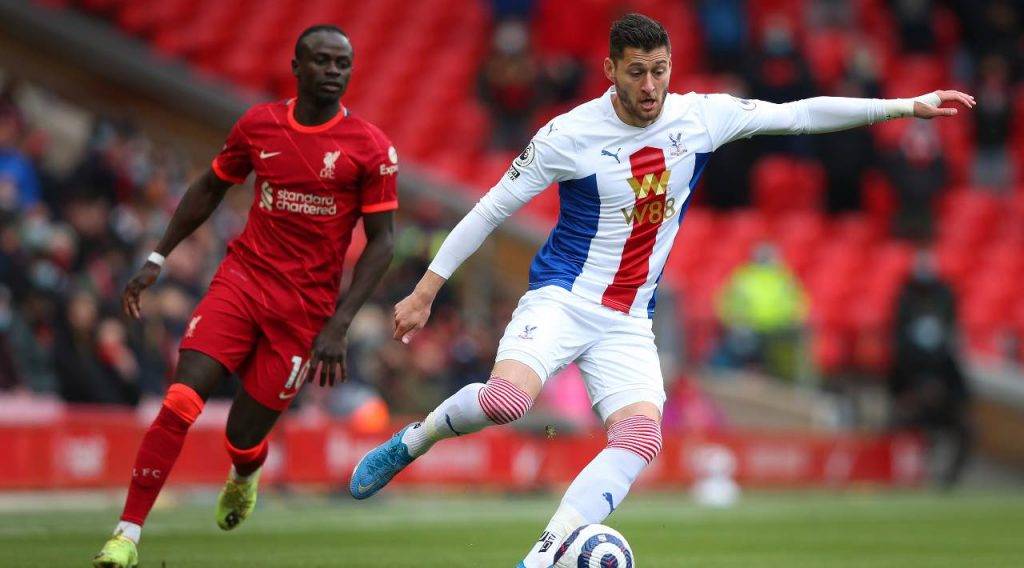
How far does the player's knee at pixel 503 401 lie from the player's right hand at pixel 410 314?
424mm

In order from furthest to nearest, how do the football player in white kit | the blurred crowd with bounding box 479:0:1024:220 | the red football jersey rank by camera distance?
the blurred crowd with bounding box 479:0:1024:220 < the red football jersey < the football player in white kit

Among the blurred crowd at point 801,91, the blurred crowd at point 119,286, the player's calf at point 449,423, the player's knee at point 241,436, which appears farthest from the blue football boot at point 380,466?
the blurred crowd at point 801,91

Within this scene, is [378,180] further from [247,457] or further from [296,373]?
[247,457]

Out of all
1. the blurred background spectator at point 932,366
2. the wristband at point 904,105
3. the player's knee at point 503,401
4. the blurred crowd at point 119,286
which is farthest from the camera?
the blurred background spectator at point 932,366

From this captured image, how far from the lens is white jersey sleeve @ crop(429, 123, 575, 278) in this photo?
7926mm

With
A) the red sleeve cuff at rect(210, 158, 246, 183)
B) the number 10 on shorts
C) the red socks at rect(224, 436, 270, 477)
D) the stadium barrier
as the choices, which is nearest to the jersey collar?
the red sleeve cuff at rect(210, 158, 246, 183)

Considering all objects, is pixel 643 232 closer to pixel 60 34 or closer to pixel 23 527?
pixel 23 527

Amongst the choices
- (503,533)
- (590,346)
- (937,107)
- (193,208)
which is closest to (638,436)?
(590,346)

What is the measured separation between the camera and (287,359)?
356 inches

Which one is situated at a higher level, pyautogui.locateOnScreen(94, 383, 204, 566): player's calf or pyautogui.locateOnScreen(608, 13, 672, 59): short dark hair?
pyautogui.locateOnScreen(608, 13, 672, 59): short dark hair

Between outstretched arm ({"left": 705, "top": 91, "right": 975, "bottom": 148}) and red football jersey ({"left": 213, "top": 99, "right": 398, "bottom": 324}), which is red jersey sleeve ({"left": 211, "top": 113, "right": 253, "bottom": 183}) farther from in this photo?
outstretched arm ({"left": 705, "top": 91, "right": 975, "bottom": 148})

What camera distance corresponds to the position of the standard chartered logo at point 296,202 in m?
8.83

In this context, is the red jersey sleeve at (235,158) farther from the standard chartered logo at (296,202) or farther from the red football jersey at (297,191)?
the standard chartered logo at (296,202)

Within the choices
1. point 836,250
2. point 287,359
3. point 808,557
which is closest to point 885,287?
point 836,250
